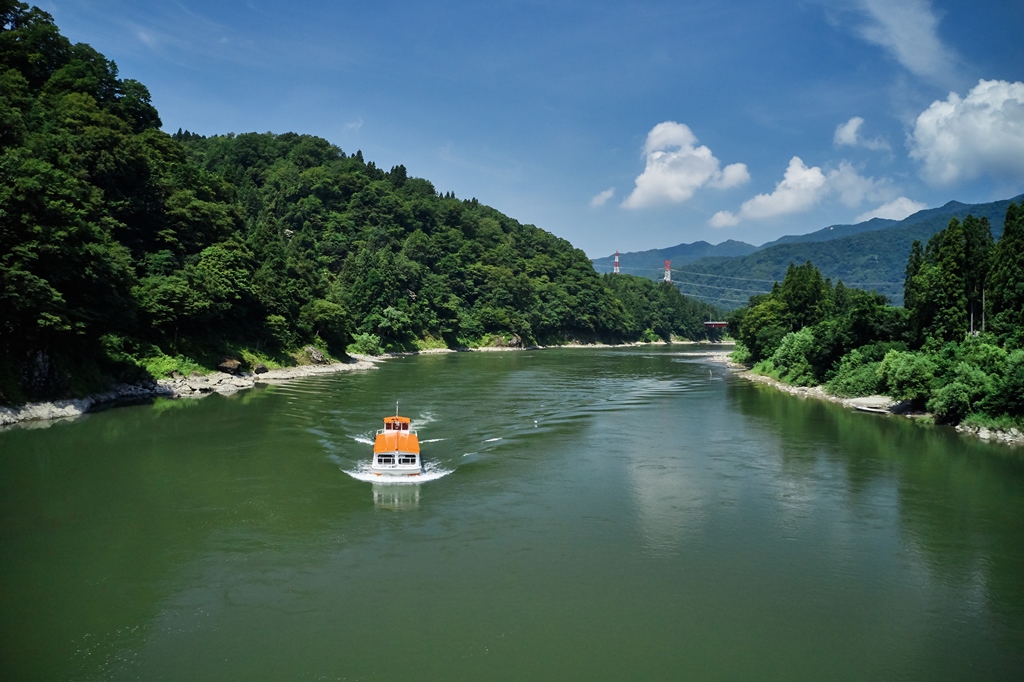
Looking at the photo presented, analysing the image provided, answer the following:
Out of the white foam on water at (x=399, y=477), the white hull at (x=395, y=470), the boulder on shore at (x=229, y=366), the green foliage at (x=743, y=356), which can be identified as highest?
the boulder on shore at (x=229, y=366)

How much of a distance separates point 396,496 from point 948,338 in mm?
39503

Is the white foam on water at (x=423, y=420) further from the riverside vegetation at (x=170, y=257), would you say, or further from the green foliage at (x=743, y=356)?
the green foliage at (x=743, y=356)

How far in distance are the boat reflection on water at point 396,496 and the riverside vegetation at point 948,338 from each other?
3061 cm

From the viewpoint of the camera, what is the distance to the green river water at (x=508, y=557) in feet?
42.8

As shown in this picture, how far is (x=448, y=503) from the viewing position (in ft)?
74.9

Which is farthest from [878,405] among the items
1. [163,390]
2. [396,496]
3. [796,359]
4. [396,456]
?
[163,390]

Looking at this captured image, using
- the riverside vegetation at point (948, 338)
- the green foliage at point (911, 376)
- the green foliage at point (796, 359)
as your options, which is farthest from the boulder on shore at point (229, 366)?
the green foliage at point (796, 359)

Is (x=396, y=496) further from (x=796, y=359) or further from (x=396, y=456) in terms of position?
(x=796, y=359)

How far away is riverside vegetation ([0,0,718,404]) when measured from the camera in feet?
114

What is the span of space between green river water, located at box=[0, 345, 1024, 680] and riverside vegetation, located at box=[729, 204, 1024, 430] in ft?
11.8

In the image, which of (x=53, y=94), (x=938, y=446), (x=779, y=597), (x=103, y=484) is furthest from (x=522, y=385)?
(x=53, y=94)

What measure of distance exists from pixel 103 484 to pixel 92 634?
12864 mm

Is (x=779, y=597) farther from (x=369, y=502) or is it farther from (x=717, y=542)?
(x=369, y=502)

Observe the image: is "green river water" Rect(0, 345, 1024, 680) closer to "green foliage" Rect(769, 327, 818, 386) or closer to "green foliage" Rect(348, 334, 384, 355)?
"green foliage" Rect(769, 327, 818, 386)
